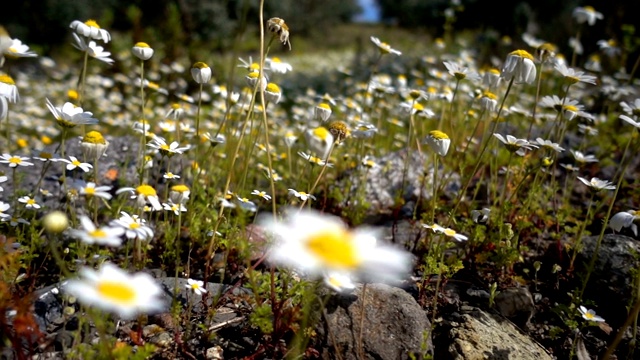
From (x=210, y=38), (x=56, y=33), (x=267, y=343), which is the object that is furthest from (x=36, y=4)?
(x=267, y=343)

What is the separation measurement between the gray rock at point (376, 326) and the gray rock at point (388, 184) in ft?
3.72

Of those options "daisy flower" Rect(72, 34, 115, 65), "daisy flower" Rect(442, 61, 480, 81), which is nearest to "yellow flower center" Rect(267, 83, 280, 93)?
"daisy flower" Rect(72, 34, 115, 65)

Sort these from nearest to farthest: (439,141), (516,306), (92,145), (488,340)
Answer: (92,145) → (488,340) → (439,141) → (516,306)

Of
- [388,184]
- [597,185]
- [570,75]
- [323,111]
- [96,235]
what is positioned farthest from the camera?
[388,184]

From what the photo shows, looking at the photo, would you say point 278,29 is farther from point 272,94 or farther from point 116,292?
point 116,292

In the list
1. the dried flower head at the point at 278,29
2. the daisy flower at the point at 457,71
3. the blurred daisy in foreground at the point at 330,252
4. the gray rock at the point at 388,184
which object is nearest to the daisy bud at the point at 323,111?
the dried flower head at the point at 278,29

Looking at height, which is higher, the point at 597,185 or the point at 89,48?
the point at 89,48

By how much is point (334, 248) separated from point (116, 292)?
19.6 inches

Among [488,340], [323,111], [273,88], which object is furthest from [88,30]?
[488,340]

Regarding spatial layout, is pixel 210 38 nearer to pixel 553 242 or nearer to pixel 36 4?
pixel 36 4

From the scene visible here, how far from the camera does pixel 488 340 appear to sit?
1.75m

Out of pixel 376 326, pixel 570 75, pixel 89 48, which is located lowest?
pixel 376 326

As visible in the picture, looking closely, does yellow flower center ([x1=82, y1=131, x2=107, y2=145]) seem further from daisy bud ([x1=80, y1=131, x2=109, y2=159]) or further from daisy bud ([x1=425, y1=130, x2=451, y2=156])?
daisy bud ([x1=425, y1=130, x2=451, y2=156])

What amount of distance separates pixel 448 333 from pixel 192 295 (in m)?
0.98
